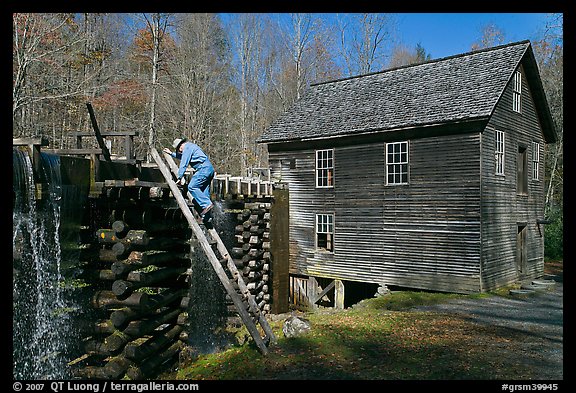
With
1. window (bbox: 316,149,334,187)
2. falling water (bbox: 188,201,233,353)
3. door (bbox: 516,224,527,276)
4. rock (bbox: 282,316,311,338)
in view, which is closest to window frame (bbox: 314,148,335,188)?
window (bbox: 316,149,334,187)

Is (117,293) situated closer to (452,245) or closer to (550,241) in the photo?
(452,245)

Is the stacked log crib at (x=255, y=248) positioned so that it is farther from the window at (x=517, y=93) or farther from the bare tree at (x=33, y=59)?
the window at (x=517, y=93)

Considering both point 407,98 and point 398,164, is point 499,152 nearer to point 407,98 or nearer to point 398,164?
point 398,164

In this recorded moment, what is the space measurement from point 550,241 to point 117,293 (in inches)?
1072

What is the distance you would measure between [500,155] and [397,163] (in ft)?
13.4

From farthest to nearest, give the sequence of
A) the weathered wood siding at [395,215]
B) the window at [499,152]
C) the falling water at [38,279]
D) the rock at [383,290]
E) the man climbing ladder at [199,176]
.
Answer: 1. the rock at [383,290]
2. the window at [499,152]
3. the weathered wood siding at [395,215]
4. the man climbing ladder at [199,176]
5. the falling water at [38,279]

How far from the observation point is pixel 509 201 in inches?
721

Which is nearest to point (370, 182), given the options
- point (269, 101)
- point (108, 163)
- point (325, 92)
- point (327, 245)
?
point (327, 245)

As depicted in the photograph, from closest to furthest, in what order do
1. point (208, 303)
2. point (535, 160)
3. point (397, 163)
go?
point (208, 303) < point (397, 163) < point (535, 160)

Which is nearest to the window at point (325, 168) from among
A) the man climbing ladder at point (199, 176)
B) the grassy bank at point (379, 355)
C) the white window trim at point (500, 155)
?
the white window trim at point (500, 155)

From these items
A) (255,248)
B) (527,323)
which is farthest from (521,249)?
(255,248)

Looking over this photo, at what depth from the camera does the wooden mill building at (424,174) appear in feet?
54.1

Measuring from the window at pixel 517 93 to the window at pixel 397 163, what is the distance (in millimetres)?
5111

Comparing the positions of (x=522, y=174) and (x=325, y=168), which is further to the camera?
(x=325, y=168)
